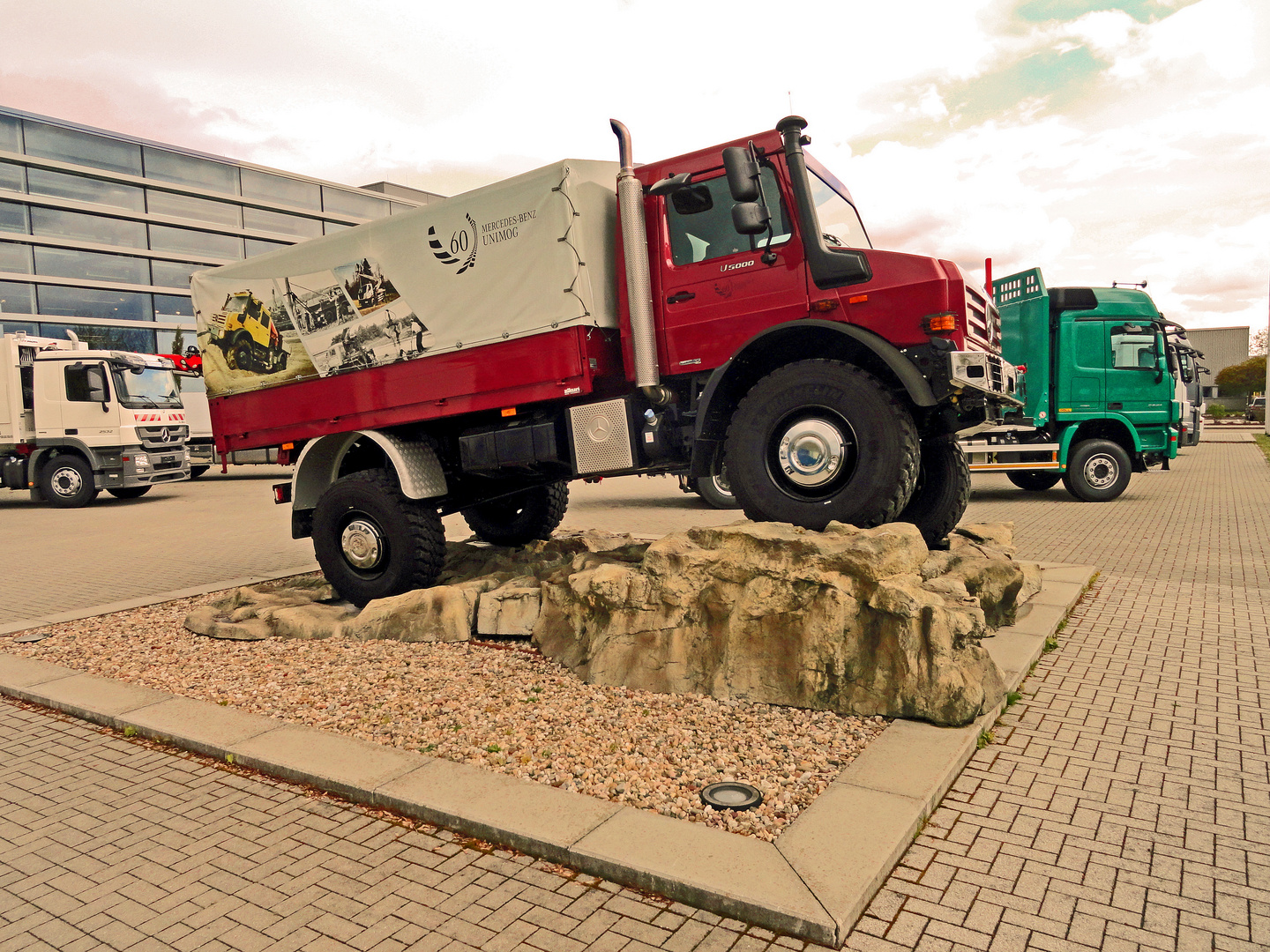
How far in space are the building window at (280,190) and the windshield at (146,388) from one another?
130 ft

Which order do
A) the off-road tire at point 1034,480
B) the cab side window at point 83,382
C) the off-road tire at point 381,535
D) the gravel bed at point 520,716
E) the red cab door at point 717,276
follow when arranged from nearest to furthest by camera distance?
1. the gravel bed at point 520,716
2. the red cab door at point 717,276
3. the off-road tire at point 381,535
4. the off-road tire at point 1034,480
5. the cab side window at point 83,382

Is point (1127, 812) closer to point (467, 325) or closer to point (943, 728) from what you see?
point (943, 728)

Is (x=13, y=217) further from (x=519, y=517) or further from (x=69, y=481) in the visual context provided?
(x=519, y=517)

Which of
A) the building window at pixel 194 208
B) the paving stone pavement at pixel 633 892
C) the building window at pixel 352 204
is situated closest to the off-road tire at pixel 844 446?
the paving stone pavement at pixel 633 892

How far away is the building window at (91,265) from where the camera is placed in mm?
46281

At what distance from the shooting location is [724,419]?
19.2ft

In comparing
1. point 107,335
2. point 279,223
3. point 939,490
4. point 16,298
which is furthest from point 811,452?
point 279,223

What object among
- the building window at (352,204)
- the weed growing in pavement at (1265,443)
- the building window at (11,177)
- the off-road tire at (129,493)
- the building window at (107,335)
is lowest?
the weed growing in pavement at (1265,443)

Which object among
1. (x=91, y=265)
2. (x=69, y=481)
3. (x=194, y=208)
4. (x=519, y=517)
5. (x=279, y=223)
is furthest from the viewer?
(x=279, y=223)

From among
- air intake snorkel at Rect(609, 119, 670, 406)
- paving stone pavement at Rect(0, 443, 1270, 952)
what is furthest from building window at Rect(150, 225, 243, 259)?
paving stone pavement at Rect(0, 443, 1270, 952)

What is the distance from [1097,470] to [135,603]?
14038 mm

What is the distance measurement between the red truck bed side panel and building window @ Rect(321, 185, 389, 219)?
55.3m

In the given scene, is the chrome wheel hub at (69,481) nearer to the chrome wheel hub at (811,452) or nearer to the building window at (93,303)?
the chrome wheel hub at (811,452)

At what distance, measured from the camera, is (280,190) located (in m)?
56.6
